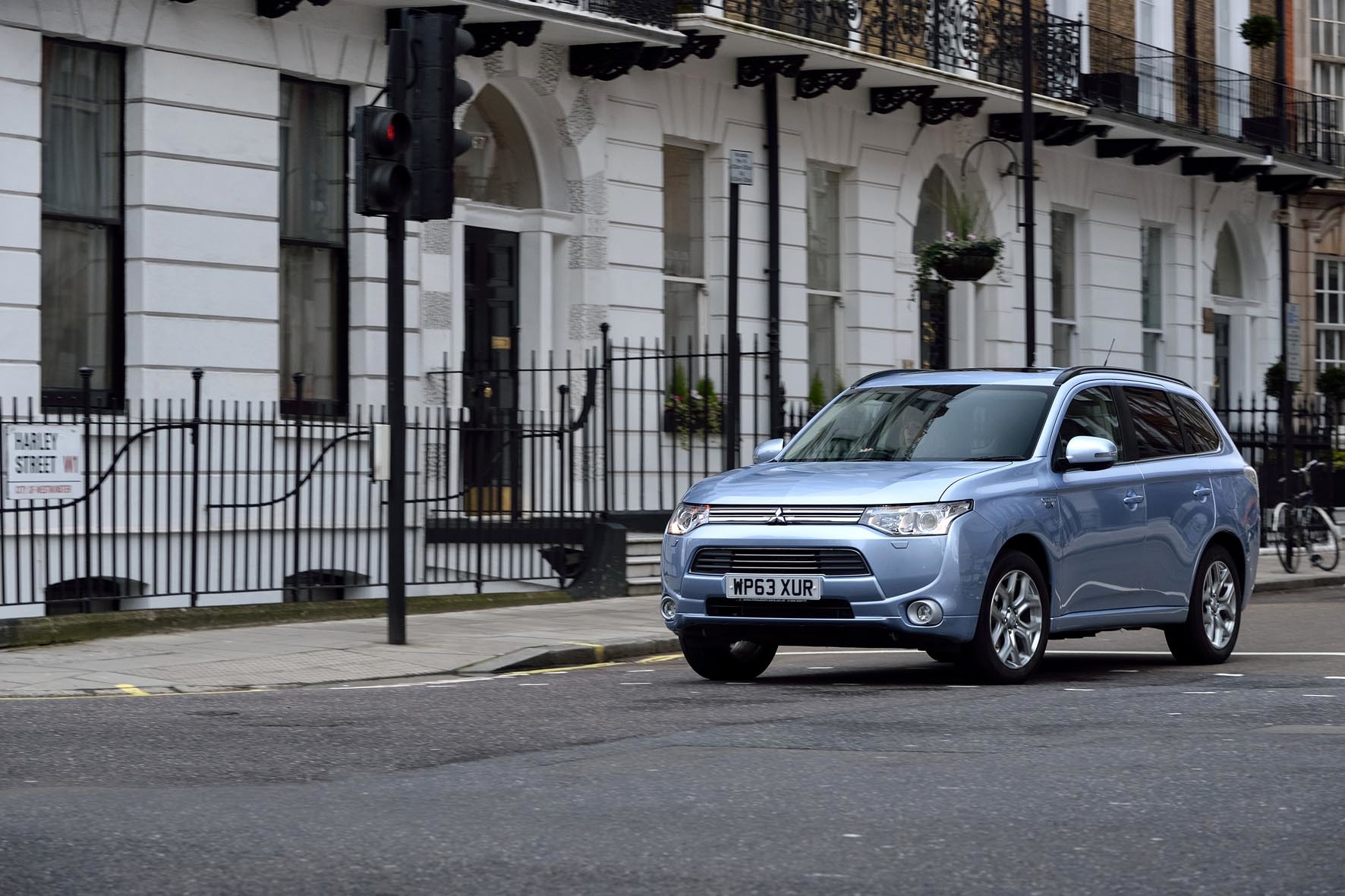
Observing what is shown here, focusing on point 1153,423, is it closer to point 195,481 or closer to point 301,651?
point 301,651

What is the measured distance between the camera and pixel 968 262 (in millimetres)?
23859

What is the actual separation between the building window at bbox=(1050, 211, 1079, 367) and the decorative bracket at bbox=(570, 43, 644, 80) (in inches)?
366

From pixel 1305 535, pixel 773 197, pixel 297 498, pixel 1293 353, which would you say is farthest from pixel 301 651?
pixel 1293 353

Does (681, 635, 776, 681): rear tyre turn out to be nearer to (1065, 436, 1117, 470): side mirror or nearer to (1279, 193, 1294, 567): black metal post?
(1065, 436, 1117, 470): side mirror

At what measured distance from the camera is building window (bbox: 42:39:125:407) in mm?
17047

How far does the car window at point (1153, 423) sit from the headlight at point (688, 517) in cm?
279

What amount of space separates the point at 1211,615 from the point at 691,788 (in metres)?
6.28

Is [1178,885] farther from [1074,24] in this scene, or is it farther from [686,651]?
[1074,24]

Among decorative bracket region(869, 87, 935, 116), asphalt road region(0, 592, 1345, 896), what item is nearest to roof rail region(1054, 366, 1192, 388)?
asphalt road region(0, 592, 1345, 896)

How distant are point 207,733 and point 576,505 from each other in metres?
11.6

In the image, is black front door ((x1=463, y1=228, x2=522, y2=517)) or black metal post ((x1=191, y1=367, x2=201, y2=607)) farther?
black front door ((x1=463, y1=228, x2=522, y2=517))

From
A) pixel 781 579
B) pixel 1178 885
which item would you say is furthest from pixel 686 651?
pixel 1178 885

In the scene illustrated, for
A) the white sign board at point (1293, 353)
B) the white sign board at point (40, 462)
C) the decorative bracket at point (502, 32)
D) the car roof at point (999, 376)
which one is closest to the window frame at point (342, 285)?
the decorative bracket at point (502, 32)

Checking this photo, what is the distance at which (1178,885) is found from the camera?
561 cm
